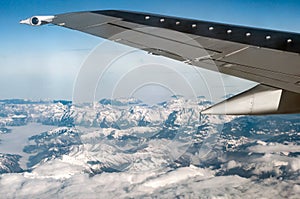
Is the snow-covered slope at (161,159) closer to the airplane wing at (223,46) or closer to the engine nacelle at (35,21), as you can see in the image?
the airplane wing at (223,46)

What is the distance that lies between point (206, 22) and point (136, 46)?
1071mm

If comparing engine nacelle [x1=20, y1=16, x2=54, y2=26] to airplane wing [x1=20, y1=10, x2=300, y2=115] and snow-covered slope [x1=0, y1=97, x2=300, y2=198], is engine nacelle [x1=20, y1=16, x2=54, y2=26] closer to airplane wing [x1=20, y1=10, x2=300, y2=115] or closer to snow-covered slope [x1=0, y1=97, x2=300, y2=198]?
airplane wing [x1=20, y1=10, x2=300, y2=115]

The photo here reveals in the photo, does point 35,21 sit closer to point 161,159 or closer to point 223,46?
point 223,46

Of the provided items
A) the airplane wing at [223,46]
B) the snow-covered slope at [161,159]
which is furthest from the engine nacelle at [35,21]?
the snow-covered slope at [161,159]

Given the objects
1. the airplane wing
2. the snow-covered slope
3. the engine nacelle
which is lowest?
the snow-covered slope

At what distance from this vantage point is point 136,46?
12.2 ft

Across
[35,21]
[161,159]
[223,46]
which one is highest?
[35,21]

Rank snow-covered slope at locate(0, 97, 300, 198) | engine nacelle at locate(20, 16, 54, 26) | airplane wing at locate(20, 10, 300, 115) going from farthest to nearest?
snow-covered slope at locate(0, 97, 300, 198)
engine nacelle at locate(20, 16, 54, 26)
airplane wing at locate(20, 10, 300, 115)

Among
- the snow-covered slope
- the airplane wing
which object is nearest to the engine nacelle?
the airplane wing

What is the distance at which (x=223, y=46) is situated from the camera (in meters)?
3.59

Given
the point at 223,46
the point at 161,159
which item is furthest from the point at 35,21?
the point at 161,159

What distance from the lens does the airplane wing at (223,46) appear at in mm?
3236

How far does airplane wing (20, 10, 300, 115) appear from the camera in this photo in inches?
127

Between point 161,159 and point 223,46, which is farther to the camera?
point 161,159
